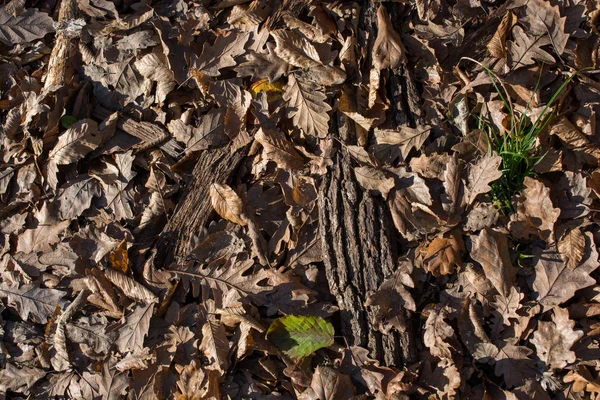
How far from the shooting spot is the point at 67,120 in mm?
3049

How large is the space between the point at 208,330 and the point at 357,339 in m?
0.71

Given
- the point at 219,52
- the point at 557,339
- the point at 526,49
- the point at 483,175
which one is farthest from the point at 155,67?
the point at 557,339

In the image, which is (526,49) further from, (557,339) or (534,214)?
(557,339)

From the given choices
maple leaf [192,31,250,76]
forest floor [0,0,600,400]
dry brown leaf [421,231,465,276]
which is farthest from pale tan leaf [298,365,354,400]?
maple leaf [192,31,250,76]

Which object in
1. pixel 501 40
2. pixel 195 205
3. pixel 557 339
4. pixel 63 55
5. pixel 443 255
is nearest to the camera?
pixel 557 339

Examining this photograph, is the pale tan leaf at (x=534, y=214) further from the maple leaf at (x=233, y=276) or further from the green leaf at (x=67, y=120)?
the green leaf at (x=67, y=120)

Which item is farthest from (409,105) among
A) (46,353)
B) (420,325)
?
(46,353)

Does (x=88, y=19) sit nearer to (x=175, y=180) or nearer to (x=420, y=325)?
(x=175, y=180)

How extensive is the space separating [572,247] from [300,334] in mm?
1288

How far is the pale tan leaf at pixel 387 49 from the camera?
2.74 m

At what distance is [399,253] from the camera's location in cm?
262

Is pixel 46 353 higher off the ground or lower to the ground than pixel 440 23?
lower

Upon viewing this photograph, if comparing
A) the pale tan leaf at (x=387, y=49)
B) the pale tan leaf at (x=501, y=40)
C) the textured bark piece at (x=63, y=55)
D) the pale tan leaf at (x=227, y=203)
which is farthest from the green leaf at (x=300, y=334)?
the textured bark piece at (x=63, y=55)

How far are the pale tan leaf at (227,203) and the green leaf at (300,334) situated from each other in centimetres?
54
